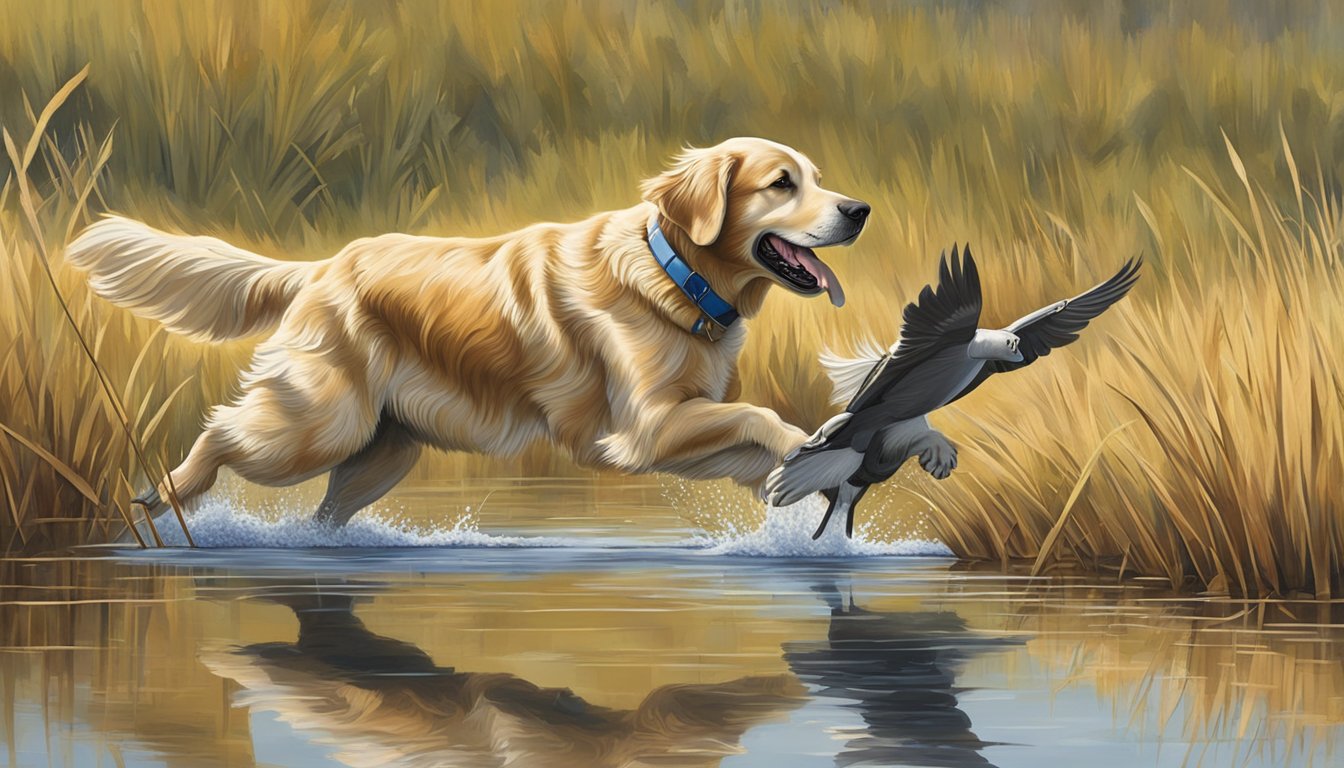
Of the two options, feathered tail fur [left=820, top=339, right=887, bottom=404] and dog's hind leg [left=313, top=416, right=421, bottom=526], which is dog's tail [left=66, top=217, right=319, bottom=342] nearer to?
dog's hind leg [left=313, top=416, right=421, bottom=526]

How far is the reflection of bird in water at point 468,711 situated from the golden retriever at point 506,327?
2.48 metres

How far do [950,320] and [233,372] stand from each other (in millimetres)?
4560

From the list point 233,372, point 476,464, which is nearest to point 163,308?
point 233,372

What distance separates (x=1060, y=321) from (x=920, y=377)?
19.1 inches

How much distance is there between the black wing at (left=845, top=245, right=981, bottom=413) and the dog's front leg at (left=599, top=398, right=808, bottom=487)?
82 centimetres

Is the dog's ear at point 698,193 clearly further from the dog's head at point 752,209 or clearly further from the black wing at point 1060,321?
the black wing at point 1060,321

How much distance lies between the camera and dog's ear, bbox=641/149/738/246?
6.92m

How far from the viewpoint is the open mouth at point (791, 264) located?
6980mm

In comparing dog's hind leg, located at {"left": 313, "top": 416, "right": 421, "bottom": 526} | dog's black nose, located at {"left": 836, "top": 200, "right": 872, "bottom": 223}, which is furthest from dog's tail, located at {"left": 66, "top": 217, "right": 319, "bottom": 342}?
dog's black nose, located at {"left": 836, "top": 200, "right": 872, "bottom": 223}

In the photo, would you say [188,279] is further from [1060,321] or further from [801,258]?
[1060,321]

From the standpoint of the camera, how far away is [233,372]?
368 inches

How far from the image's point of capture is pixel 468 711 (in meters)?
3.99

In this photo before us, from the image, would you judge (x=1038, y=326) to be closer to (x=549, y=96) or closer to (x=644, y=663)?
(x=644, y=663)

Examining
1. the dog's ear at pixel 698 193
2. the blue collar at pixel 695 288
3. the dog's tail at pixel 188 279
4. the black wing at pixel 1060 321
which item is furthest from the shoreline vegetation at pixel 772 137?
the dog's ear at pixel 698 193
